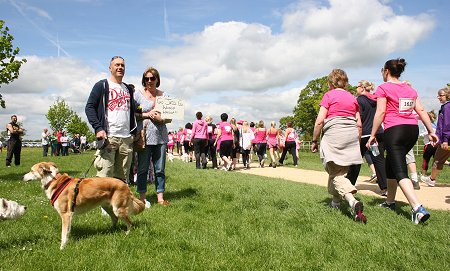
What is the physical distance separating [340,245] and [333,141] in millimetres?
1926

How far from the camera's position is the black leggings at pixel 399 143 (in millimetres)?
5066

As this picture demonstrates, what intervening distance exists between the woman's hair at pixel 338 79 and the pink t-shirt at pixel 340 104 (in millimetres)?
163

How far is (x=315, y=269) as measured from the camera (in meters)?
3.22

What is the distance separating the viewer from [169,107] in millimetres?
6148

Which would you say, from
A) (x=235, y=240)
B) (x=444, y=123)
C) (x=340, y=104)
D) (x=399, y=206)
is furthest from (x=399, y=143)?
(x=235, y=240)

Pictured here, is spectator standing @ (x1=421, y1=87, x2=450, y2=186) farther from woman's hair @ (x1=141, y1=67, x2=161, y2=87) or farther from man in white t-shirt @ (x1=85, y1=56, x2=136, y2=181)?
man in white t-shirt @ (x1=85, y1=56, x2=136, y2=181)

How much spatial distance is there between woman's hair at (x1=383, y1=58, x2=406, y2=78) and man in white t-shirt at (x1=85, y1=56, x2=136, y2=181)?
411cm

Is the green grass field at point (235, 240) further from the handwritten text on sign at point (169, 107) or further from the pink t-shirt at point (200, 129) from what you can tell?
the pink t-shirt at point (200, 129)

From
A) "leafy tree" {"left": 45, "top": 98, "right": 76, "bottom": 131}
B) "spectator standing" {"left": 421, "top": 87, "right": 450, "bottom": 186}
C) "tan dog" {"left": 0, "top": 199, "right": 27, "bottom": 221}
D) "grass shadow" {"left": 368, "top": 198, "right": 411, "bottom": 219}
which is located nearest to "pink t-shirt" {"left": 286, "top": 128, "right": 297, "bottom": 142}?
"spectator standing" {"left": 421, "top": 87, "right": 450, "bottom": 186}

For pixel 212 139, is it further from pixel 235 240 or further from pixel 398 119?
pixel 235 240

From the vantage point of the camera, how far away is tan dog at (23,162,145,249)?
4.10m

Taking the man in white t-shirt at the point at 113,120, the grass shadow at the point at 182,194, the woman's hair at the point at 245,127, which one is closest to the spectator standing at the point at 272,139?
the woman's hair at the point at 245,127

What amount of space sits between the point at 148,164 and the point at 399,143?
4.14 meters

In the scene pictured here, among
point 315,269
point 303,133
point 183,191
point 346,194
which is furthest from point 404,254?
point 303,133
